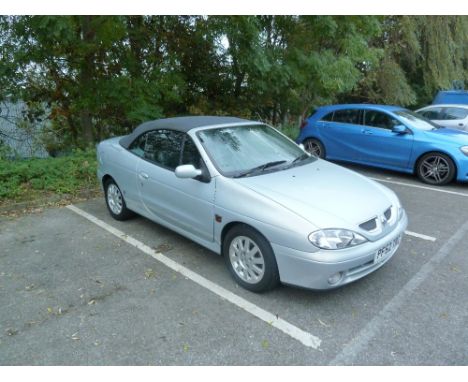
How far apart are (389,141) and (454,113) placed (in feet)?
12.7

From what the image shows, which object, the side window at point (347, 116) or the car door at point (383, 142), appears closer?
the car door at point (383, 142)

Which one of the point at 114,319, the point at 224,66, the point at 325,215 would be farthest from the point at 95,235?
the point at 224,66

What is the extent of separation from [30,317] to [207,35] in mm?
6941

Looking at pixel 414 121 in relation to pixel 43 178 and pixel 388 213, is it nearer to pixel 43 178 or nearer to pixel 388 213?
pixel 388 213

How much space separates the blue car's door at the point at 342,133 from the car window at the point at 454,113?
3622mm

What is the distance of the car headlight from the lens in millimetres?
2902

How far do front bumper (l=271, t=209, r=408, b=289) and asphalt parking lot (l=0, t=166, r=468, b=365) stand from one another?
0.30 m

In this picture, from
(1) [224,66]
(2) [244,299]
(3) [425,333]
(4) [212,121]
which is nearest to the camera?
(3) [425,333]

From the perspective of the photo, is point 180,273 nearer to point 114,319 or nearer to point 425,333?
point 114,319

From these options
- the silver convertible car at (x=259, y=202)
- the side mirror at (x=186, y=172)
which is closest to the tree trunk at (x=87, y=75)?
the silver convertible car at (x=259, y=202)

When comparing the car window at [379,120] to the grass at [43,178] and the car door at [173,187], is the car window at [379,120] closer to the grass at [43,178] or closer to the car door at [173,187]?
the car door at [173,187]

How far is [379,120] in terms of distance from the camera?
747 cm

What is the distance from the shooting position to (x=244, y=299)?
3.30 metres

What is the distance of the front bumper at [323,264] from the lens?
290cm
